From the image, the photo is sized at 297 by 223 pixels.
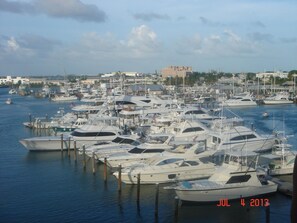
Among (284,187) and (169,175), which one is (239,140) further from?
(284,187)

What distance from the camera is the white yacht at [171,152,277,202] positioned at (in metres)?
20.8

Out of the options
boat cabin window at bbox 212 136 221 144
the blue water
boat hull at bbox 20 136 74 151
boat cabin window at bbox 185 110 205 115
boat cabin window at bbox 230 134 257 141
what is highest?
boat cabin window at bbox 185 110 205 115

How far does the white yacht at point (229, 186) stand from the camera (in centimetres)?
2083

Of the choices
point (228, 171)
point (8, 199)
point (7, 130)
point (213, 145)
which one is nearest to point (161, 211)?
point (228, 171)

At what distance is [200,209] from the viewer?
20875 mm

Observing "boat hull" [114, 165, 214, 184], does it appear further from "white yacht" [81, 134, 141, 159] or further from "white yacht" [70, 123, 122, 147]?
"white yacht" [70, 123, 122, 147]

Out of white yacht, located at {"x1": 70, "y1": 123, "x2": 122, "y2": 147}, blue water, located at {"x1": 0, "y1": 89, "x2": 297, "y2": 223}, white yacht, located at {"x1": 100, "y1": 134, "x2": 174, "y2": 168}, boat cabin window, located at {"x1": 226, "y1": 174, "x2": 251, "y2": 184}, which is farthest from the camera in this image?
white yacht, located at {"x1": 70, "y1": 123, "x2": 122, "y2": 147}

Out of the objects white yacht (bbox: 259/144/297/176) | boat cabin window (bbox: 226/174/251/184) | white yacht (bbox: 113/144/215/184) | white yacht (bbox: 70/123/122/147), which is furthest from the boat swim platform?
white yacht (bbox: 70/123/122/147)

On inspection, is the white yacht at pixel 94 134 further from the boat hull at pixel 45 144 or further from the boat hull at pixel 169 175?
the boat hull at pixel 169 175

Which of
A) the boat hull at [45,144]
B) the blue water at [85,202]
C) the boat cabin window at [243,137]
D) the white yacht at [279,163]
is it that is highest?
the boat cabin window at [243,137]

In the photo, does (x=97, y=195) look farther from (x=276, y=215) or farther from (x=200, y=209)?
(x=276, y=215)

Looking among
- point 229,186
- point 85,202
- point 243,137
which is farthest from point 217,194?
point 243,137

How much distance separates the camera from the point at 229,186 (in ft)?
69.4

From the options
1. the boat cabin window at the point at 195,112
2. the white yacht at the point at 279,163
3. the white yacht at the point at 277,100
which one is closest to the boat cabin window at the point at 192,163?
the white yacht at the point at 279,163
